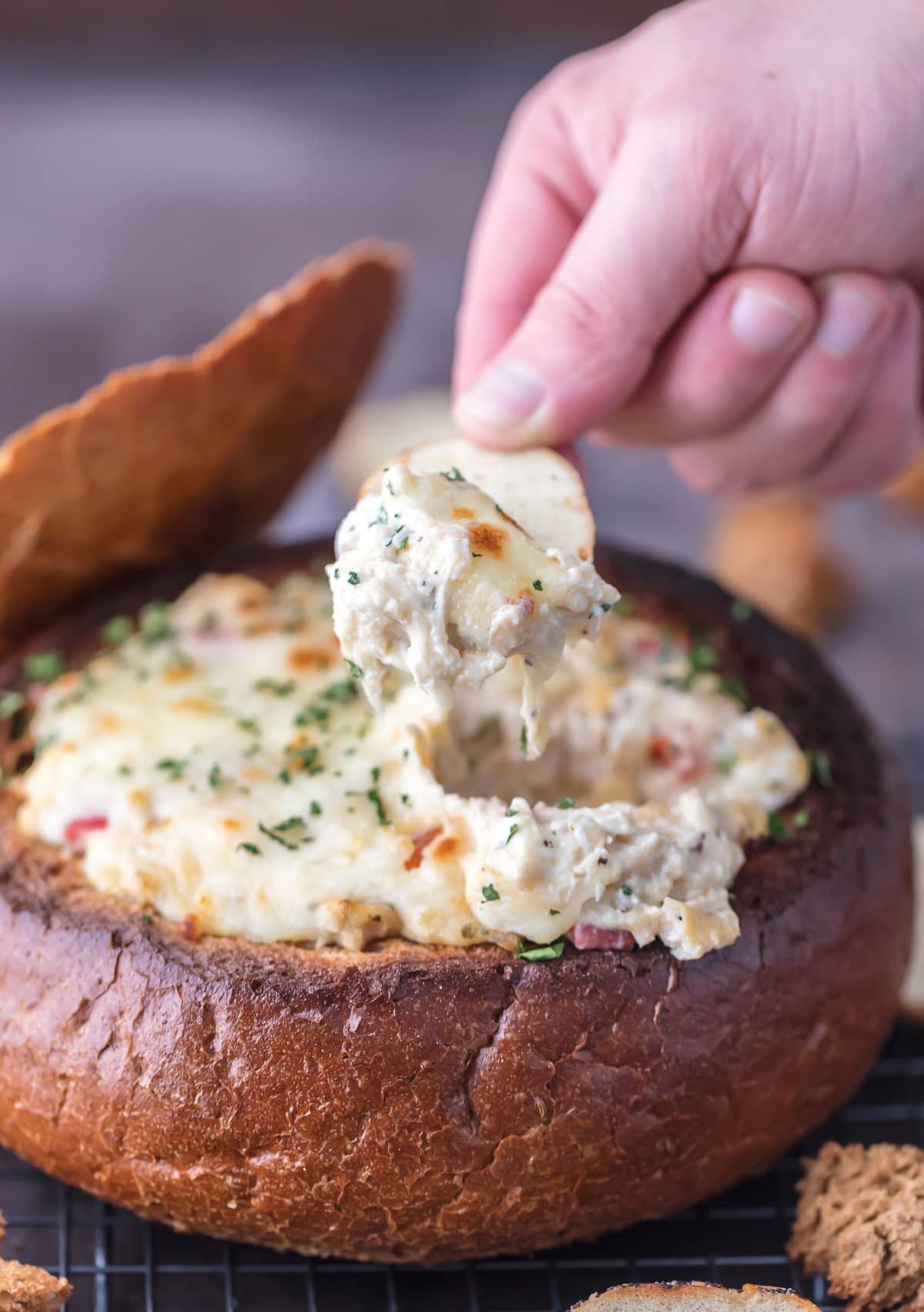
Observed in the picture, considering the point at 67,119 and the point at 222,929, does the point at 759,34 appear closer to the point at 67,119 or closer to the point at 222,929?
the point at 222,929

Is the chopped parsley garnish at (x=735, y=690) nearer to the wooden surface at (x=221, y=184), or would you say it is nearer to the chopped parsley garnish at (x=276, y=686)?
the chopped parsley garnish at (x=276, y=686)

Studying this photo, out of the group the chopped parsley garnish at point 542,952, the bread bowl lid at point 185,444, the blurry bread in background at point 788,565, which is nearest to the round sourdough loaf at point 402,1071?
the chopped parsley garnish at point 542,952

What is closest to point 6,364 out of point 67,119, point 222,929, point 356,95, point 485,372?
point 67,119

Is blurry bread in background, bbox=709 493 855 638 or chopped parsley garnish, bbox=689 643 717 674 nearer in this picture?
chopped parsley garnish, bbox=689 643 717 674

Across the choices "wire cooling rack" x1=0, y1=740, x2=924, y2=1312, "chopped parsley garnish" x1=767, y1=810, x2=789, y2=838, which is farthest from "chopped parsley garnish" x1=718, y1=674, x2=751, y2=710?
"wire cooling rack" x1=0, y1=740, x2=924, y2=1312

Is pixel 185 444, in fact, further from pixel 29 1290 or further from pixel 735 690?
Answer: pixel 29 1290

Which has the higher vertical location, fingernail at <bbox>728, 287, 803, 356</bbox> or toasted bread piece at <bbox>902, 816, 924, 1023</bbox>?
fingernail at <bbox>728, 287, 803, 356</bbox>

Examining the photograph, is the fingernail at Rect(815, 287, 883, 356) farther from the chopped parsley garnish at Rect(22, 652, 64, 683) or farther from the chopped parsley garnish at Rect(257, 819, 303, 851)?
the chopped parsley garnish at Rect(22, 652, 64, 683)
